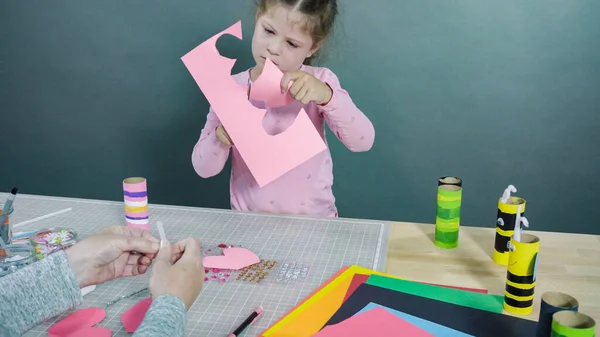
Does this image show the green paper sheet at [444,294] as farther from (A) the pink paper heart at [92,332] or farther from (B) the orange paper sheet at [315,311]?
(A) the pink paper heart at [92,332]

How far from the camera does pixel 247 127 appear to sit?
1.18m

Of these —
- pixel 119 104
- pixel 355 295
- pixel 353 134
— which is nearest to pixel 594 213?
pixel 353 134

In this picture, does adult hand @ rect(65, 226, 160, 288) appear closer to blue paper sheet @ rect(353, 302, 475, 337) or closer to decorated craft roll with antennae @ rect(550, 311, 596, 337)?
blue paper sheet @ rect(353, 302, 475, 337)

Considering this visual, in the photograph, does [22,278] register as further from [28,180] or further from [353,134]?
[28,180]

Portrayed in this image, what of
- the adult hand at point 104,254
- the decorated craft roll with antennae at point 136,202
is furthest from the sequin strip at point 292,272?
the decorated craft roll with antennae at point 136,202

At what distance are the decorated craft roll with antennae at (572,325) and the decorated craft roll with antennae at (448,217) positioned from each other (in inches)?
17.0

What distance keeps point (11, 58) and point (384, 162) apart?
169 centimetres

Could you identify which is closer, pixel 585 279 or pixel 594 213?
pixel 585 279

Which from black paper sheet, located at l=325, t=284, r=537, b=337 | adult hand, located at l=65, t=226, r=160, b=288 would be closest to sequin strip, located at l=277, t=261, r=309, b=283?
black paper sheet, located at l=325, t=284, r=537, b=337

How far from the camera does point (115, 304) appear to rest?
95cm

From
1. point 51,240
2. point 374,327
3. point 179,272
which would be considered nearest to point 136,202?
point 51,240

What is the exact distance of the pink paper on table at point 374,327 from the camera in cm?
83

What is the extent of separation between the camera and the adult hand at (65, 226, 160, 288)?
938 millimetres

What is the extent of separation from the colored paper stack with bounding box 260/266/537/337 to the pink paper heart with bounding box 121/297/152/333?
203 millimetres
